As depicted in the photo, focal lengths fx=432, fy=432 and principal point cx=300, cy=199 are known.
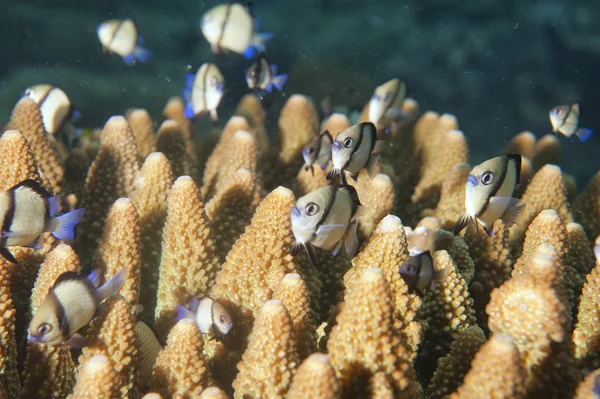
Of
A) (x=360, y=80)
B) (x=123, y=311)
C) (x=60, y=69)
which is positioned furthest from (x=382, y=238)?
(x=60, y=69)

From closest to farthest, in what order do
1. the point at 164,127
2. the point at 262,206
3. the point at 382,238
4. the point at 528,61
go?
the point at 382,238
the point at 262,206
the point at 164,127
the point at 528,61

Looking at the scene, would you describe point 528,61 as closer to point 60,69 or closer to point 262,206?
point 60,69

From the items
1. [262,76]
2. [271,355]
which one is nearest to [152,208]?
[271,355]

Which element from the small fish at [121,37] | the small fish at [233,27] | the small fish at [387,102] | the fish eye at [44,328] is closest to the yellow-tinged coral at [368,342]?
the fish eye at [44,328]

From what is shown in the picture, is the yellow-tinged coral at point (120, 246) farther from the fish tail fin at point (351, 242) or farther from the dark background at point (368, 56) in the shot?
the dark background at point (368, 56)

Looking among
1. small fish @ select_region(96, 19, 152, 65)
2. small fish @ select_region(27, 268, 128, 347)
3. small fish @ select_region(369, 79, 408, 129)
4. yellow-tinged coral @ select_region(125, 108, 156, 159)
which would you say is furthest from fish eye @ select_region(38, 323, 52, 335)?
small fish @ select_region(96, 19, 152, 65)
